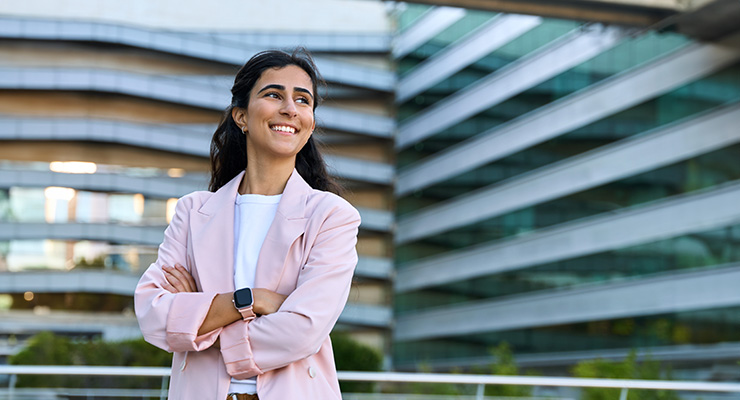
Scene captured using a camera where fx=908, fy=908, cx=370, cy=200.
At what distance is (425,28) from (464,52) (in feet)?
12.3

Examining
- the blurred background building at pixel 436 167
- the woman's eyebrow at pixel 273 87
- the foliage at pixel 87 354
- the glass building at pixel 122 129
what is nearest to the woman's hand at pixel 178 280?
the woman's eyebrow at pixel 273 87

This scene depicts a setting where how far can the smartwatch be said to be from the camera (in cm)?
244

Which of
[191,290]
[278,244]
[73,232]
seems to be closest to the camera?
[278,244]

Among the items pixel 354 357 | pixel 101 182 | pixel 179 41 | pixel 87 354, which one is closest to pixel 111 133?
pixel 101 182

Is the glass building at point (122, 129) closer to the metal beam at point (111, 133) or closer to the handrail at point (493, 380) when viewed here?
the metal beam at point (111, 133)

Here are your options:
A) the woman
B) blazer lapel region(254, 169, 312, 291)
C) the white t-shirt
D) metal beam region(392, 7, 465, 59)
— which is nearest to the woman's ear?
the woman

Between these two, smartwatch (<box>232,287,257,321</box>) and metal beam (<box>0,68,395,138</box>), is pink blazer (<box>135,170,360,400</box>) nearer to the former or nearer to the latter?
smartwatch (<box>232,287,257,321</box>)

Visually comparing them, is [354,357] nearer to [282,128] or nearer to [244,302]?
[282,128]

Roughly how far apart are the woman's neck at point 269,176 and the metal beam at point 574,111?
24373mm

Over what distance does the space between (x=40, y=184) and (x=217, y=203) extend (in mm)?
39393

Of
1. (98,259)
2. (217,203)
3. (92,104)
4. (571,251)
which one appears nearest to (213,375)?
(217,203)

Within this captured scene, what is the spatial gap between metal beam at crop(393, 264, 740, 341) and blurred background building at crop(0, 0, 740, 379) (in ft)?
0.27

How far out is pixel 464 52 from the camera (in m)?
38.5

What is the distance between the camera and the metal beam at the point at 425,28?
3966 cm
